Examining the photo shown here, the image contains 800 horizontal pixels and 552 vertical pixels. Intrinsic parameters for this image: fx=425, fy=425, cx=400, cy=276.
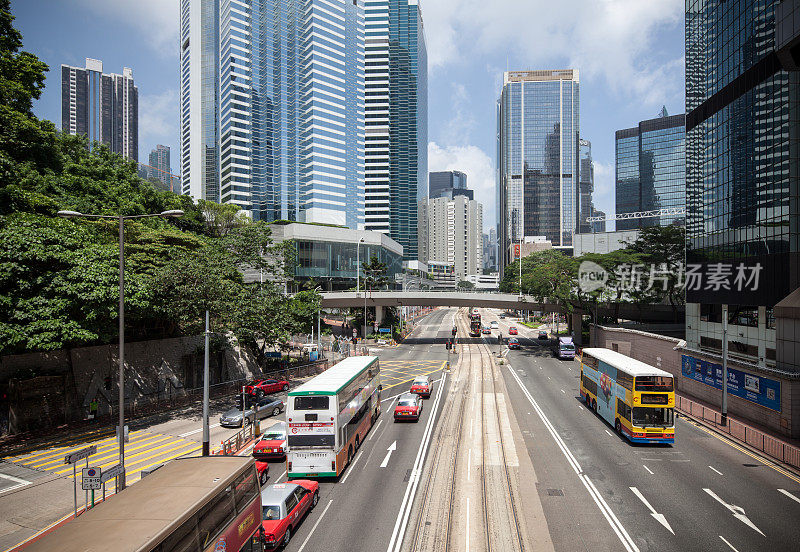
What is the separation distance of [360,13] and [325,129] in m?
43.6

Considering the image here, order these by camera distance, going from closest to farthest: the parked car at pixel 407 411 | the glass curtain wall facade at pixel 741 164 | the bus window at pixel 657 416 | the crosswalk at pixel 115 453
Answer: the crosswalk at pixel 115 453, the bus window at pixel 657 416, the glass curtain wall facade at pixel 741 164, the parked car at pixel 407 411

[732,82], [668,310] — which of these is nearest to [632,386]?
[732,82]

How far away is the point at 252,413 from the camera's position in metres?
26.8

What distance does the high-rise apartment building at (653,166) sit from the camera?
164 m

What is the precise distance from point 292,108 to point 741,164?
393 feet

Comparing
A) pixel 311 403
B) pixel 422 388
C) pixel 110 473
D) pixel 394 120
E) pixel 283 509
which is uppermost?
pixel 394 120

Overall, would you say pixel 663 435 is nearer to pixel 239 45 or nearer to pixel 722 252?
pixel 722 252

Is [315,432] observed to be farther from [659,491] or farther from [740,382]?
[740,382]

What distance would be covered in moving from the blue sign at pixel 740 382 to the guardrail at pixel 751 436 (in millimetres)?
2099

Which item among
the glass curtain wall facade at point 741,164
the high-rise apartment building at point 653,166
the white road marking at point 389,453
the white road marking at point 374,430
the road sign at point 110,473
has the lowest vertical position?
the white road marking at point 374,430

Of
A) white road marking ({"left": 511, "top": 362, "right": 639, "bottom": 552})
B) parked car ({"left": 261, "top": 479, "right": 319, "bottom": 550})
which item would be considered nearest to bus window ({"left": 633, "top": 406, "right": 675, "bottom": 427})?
white road marking ({"left": 511, "top": 362, "right": 639, "bottom": 552})

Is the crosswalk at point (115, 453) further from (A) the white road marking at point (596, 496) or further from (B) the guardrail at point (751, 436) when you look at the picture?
(B) the guardrail at point (751, 436)

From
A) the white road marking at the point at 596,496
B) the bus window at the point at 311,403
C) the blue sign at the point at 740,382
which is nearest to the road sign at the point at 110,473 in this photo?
the bus window at the point at 311,403

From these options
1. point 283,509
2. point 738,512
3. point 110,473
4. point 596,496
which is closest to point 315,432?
point 283,509
